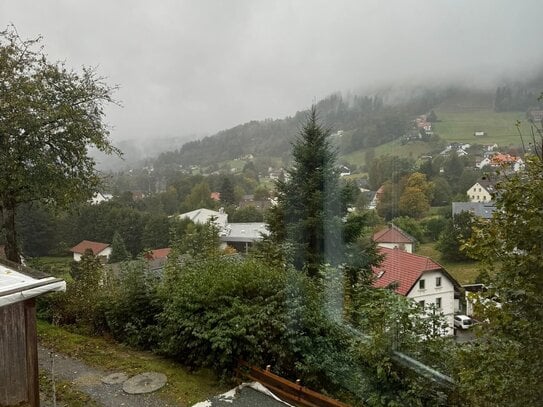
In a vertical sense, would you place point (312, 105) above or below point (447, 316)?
above

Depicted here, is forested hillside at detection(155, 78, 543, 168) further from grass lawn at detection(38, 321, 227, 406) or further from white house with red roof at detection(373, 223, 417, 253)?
grass lawn at detection(38, 321, 227, 406)

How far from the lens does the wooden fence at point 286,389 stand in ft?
14.1

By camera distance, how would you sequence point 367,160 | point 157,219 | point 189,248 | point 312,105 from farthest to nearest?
point 157,219
point 367,160
point 312,105
point 189,248

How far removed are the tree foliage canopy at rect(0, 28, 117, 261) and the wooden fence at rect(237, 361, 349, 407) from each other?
14.7 ft

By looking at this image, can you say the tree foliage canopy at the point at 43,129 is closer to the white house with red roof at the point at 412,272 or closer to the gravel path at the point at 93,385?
the gravel path at the point at 93,385

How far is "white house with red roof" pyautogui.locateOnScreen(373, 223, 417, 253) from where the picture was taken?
1400cm

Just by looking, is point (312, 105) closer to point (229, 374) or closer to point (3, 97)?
point (3, 97)

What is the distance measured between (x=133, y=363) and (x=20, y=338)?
79.2 inches

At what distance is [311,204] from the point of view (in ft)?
32.1

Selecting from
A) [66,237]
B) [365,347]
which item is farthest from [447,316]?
[66,237]

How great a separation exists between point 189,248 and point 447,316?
171 inches

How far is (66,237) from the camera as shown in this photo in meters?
29.8

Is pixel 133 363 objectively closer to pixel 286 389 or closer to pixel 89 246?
pixel 286 389

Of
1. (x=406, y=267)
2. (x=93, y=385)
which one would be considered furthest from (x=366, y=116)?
(x=93, y=385)
